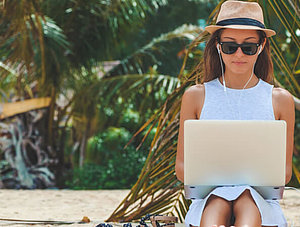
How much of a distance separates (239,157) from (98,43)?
601 cm

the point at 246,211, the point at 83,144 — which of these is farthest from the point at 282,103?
the point at 83,144

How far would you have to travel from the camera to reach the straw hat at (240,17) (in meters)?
2.00

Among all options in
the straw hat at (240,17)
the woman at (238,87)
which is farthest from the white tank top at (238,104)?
the straw hat at (240,17)

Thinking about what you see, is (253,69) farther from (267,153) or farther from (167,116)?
(167,116)

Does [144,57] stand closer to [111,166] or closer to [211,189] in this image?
[111,166]

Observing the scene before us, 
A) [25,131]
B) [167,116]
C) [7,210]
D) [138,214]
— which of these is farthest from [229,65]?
[25,131]

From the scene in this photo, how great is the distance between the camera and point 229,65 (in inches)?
79.6

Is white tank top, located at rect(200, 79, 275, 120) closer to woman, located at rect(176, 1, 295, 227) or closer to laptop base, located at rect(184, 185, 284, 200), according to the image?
woman, located at rect(176, 1, 295, 227)

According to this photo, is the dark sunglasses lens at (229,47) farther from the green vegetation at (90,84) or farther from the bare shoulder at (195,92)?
the green vegetation at (90,84)

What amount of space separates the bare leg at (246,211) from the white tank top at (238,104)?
36 centimetres

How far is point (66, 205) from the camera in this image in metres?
5.62

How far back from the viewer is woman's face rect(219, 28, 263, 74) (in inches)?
78.1

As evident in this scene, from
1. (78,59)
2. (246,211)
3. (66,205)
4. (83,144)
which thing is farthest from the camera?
(83,144)

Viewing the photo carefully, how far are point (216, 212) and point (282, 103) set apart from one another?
1.88ft
